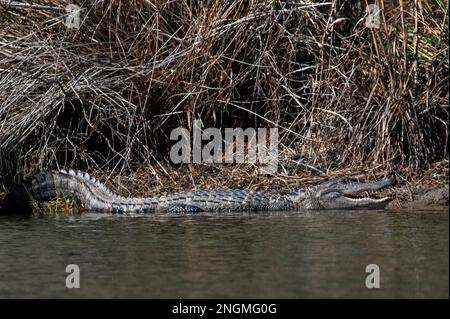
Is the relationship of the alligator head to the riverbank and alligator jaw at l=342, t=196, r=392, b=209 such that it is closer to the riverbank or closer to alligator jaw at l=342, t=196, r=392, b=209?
alligator jaw at l=342, t=196, r=392, b=209

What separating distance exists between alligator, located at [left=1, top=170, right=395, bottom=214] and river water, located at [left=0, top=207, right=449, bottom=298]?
289 millimetres

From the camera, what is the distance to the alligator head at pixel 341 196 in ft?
25.8

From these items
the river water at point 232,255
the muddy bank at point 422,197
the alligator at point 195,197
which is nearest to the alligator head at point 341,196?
the alligator at point 195,197

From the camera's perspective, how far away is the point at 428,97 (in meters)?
7.91

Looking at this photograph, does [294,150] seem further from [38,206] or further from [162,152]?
[38,206]

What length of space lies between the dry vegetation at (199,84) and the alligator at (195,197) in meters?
0.22

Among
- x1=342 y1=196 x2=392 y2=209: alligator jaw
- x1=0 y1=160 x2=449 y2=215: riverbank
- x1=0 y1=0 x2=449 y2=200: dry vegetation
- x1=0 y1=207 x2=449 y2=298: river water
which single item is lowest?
x1=0 y1=207 x2=449 y2=298: river water

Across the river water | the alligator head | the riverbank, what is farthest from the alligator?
the river water

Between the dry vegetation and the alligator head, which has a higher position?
the dry vegetation

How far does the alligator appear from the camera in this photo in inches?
319

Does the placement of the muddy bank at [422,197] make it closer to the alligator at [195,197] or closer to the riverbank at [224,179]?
the riverbank at [224,179]
